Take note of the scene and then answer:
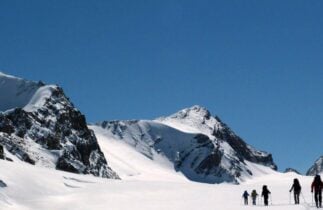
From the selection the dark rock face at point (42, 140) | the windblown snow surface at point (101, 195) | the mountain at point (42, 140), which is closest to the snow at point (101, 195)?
the windblown snow surface at point (101, 195)

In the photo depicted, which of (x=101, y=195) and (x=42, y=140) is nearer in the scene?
(x=101, y=195)

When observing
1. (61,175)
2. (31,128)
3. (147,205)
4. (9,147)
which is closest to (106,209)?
(147,205)

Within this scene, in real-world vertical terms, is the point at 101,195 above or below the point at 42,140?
above

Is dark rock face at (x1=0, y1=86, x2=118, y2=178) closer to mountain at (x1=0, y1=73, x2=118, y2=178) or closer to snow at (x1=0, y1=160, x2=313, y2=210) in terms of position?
mountain at (x1=0, y1=73, x2=118, y2=178)

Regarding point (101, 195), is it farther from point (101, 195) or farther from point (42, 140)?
point (42, 140)

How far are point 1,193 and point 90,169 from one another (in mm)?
148386

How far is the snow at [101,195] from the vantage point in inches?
1726

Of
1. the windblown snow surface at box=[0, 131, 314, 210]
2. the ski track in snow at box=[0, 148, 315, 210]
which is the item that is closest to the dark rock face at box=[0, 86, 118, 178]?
the ski track in snow at box=[0, 148, 315, 210]

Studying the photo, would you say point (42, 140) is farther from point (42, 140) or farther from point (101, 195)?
point (101, 195)

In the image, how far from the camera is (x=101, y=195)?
51719 mm

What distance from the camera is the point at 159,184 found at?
6562cm

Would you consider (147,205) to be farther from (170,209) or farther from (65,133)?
(65,133)

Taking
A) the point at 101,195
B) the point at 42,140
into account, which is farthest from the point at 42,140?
the point at 101,195

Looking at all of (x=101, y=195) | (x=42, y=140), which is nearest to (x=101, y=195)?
(x=101, y=195)
